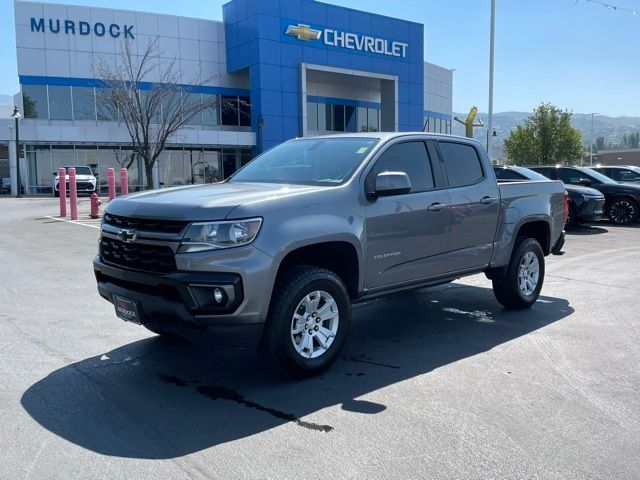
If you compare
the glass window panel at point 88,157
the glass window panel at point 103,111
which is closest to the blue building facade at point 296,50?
the glass window panel at point 103,111

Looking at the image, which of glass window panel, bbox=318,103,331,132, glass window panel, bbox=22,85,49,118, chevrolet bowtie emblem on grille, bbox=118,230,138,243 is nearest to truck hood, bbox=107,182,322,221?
chevrolet bowtie emblem on grille, bbox=118,230,138,243

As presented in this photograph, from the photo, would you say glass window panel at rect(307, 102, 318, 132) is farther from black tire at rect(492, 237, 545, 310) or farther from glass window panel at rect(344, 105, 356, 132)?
black tire at rect(492, 237, 545, 310)

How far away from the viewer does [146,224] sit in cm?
446

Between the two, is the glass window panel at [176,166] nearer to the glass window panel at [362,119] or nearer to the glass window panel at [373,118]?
the glass window panel at [362,119]

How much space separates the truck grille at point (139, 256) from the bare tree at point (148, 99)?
22918 mm

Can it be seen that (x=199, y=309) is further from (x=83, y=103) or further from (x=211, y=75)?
(x=211, y=75)

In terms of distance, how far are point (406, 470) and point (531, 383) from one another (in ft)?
5.93

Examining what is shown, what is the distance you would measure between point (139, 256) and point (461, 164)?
3.57m

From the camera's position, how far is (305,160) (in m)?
5.63

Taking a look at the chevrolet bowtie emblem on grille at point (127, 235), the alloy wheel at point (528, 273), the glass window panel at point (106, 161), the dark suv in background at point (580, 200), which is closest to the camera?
the chevrolet bowtie emblem on grille at point (127, 235)

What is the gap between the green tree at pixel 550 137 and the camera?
157 ft

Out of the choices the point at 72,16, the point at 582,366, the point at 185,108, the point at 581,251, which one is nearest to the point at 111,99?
the point at 185,108

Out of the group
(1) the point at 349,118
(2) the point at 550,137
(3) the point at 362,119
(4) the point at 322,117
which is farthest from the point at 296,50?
(2) the point at 550,137

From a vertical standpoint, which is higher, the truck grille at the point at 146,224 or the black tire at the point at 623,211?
the truck grille at the point at 146,224
